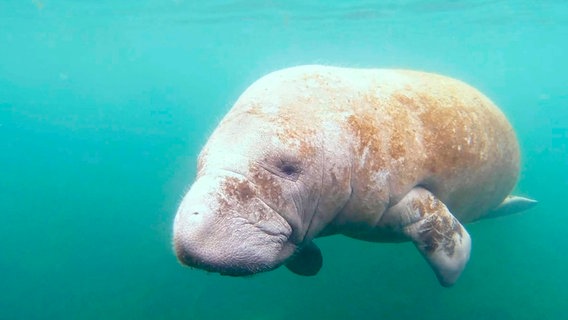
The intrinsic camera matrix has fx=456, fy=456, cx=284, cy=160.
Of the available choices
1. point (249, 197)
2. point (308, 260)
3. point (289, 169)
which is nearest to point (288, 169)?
point (289, 169)

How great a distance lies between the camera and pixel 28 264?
15117 millimetres

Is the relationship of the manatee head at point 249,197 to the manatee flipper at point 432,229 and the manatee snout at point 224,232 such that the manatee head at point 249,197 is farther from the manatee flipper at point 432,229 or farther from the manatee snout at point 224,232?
the manatee flipper at point 432,229

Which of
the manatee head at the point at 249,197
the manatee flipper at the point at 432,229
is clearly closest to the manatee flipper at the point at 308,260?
the manatee flipper at the point at 432,229

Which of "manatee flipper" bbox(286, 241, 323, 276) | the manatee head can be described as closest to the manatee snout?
the manatee head

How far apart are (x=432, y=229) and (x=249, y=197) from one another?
233cm

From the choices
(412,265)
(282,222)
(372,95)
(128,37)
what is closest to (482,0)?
(412,265)

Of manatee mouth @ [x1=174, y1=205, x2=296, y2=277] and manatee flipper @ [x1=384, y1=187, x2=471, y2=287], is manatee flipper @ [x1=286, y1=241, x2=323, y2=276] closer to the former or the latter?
manatee flipper @ [x1=384, y1=187, x2=471, y2=287]

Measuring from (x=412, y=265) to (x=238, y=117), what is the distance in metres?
7.59

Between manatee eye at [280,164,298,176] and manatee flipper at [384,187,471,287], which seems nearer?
manatee eye at [280,164,298,176]

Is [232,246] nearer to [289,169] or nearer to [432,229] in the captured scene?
[289,169]

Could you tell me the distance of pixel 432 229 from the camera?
4668 millimetres

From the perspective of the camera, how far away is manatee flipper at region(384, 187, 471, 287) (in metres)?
4.57

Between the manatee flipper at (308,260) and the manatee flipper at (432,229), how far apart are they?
1.18 m

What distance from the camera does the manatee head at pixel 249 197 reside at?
2.88m
